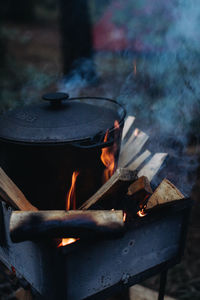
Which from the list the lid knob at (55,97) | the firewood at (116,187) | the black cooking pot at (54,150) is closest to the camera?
the firewood at (116,187)

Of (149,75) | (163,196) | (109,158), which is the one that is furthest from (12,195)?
(149,75)

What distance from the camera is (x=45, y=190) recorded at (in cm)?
174

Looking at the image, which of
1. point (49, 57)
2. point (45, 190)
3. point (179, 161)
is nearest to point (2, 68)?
point (49, 57)

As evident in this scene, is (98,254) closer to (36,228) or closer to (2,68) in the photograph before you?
(36,228)

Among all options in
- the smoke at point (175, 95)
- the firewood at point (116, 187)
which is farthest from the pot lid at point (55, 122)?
the smoke at point (175, 95)

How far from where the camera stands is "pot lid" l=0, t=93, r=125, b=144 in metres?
1.68

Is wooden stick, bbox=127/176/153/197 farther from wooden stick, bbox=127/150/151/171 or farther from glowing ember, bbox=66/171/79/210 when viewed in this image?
wooden stick, bbox=127/150/151/171

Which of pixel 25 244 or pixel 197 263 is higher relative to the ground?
pixel 25 244

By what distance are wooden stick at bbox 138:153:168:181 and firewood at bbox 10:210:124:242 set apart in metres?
0.58

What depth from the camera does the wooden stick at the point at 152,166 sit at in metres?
1.95

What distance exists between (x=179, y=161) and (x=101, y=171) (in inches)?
46.9

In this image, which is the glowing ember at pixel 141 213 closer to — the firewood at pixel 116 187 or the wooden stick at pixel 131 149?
the firewood at pixel 116 187

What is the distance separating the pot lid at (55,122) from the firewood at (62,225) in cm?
41

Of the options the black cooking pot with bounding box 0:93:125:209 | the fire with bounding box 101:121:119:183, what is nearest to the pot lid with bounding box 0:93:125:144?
the black cooking pot with bounding box 0:93:125:209
